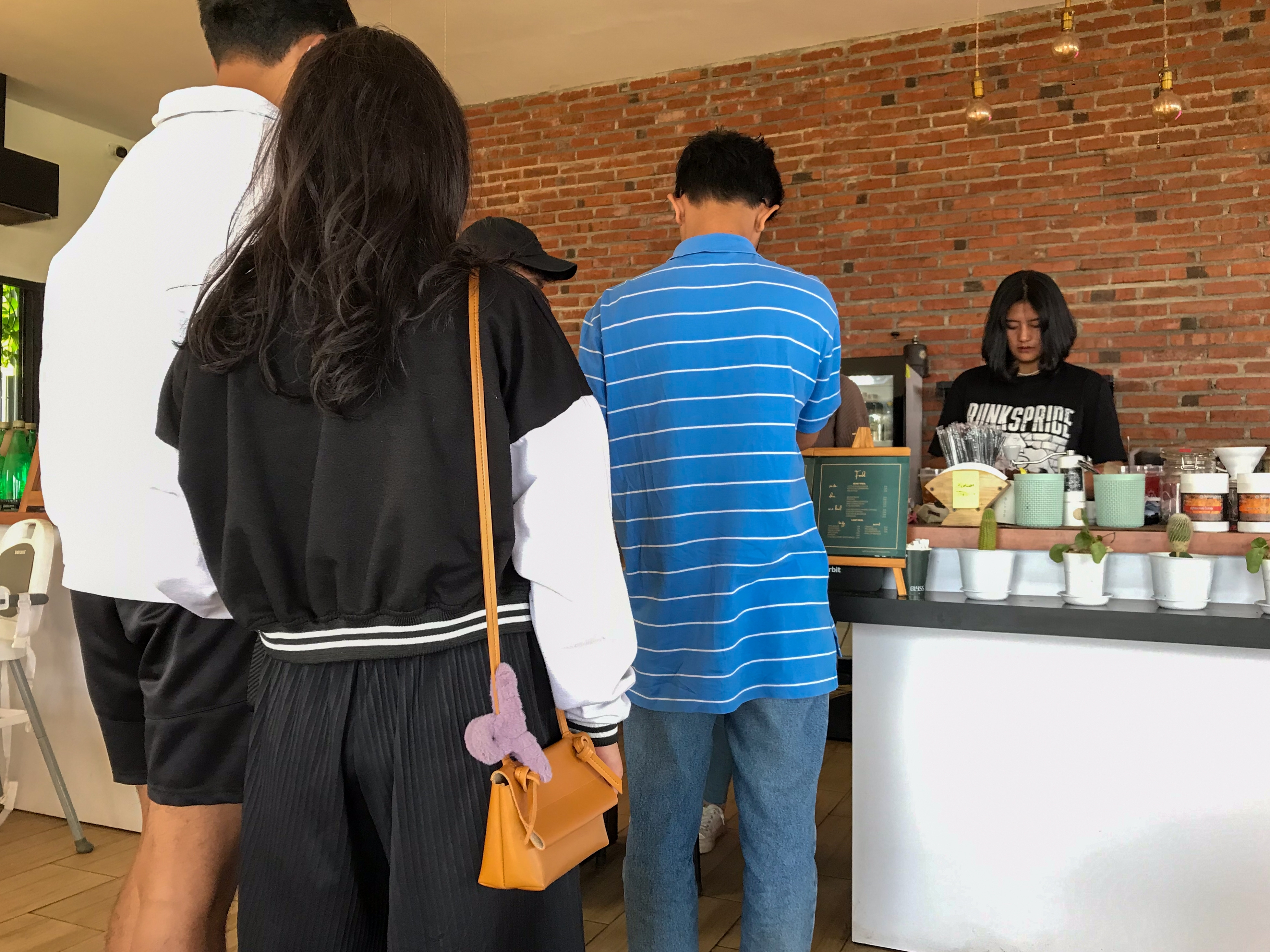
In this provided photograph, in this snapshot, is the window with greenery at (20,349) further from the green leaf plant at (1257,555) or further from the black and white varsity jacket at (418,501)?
the green leaf plant at (1257,555)

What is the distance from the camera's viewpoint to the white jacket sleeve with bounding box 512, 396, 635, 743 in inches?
40.8

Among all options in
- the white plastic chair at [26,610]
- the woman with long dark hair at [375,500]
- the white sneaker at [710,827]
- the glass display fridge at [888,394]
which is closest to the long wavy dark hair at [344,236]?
the woman with long dark hair at [375,500]

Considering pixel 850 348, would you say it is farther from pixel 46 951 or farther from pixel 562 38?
pixel 46 951

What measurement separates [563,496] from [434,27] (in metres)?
4.41

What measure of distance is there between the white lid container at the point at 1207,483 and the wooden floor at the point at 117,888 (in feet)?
4.14

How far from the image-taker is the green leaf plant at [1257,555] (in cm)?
192

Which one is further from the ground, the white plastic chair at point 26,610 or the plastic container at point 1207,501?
the plastic container at point 1207,501

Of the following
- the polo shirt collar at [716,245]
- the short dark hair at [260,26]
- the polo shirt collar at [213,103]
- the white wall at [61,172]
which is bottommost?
the polo shirt collar at [716,245]

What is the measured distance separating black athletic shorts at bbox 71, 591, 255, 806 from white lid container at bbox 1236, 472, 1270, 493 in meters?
1.97

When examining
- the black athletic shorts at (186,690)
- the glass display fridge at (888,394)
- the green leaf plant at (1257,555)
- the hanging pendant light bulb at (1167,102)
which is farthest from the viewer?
→ the glass display fridge at (888,394)

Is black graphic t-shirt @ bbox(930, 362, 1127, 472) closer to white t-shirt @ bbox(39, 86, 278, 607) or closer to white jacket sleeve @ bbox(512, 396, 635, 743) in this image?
white jacket sleeve @ bbox(512, 396, 635, 743)

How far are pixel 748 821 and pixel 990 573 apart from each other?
789 millimetres

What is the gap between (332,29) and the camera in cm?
147

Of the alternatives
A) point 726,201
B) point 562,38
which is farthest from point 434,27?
point 726,201
